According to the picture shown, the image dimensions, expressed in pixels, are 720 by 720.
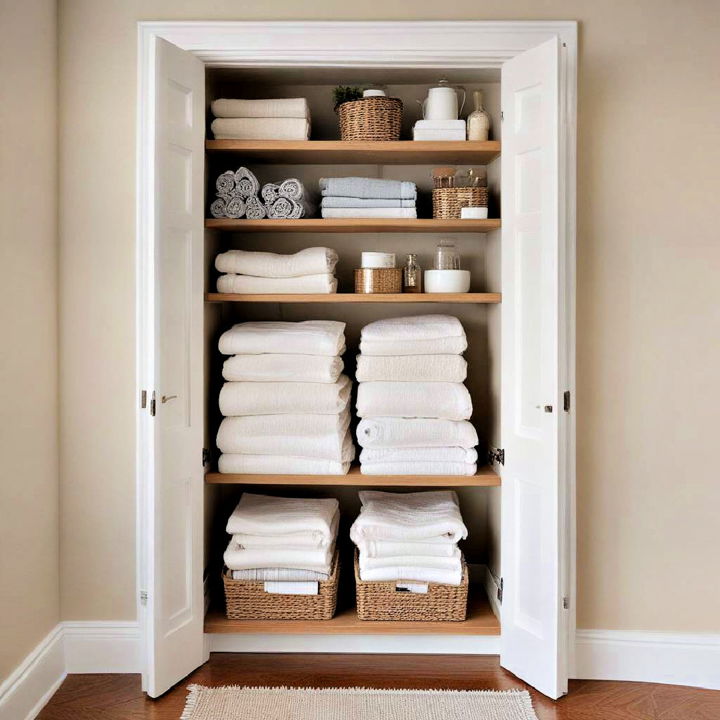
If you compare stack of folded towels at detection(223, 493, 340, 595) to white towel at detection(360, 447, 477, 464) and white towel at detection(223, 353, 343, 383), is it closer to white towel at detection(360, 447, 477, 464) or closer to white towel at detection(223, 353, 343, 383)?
white towel at detection(360, 447, 477, 464)

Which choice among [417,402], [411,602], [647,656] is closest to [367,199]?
[417,402]

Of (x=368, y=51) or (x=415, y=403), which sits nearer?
(x=368, y=51)

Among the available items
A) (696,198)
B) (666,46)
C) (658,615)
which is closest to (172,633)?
(658,615)

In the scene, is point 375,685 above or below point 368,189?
below

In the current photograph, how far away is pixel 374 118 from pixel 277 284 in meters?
0.67

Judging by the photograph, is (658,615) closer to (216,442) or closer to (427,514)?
(427,514)

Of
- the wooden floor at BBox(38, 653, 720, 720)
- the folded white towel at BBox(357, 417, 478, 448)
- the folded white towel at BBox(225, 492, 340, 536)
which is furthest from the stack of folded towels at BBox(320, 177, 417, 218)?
the wooden floor at BBox(38, 653, 720, 720)

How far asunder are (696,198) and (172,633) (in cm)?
223

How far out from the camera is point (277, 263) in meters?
2.82

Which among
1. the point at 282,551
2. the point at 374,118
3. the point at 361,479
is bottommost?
the point at 282,551

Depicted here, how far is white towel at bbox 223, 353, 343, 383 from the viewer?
111 inches

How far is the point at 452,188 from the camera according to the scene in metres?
2.82

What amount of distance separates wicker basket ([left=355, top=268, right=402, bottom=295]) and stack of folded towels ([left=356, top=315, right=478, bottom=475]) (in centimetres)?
14

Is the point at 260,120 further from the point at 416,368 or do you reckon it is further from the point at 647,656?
the point at 647,656
